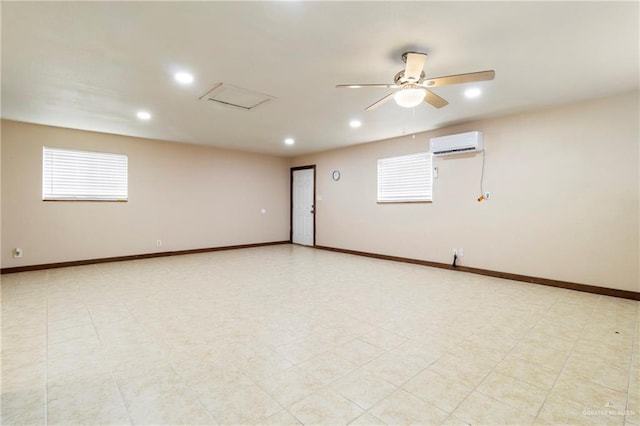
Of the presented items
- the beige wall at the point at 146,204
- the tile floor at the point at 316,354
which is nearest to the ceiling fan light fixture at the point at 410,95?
the tile floor at the point at 316,354

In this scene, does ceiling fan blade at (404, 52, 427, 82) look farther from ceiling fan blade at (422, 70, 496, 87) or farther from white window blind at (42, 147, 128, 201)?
white window blind at (42, 147, 128, 201)

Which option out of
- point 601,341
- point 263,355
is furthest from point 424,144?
point 263,355

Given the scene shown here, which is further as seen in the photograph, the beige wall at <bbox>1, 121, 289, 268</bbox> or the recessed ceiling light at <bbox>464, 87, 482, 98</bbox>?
the beige wall at <bbox>1, 121, 289, 268</bbox>

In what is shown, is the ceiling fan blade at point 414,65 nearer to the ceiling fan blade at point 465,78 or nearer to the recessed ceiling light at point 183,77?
the ceiling fan blade at point 465,78

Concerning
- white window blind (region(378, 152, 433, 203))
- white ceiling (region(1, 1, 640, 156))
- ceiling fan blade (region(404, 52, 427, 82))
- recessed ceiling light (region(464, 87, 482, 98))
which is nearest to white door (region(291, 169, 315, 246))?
white window blind (region(378, 152, 433, 203))

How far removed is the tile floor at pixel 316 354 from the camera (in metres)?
1.67

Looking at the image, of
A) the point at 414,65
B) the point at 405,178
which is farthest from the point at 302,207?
the point at 414,65

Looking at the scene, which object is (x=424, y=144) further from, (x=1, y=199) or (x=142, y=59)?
(x=1, y=199)

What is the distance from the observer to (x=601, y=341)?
8.23ft

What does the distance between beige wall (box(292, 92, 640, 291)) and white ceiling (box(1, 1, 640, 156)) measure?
0.41 meters

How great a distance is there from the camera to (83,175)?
17.9ft

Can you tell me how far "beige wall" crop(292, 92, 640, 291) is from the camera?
3.66m

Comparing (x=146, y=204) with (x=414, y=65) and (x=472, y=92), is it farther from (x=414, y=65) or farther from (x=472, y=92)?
(x=472, y=92)

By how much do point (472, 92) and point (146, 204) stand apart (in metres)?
6.07
